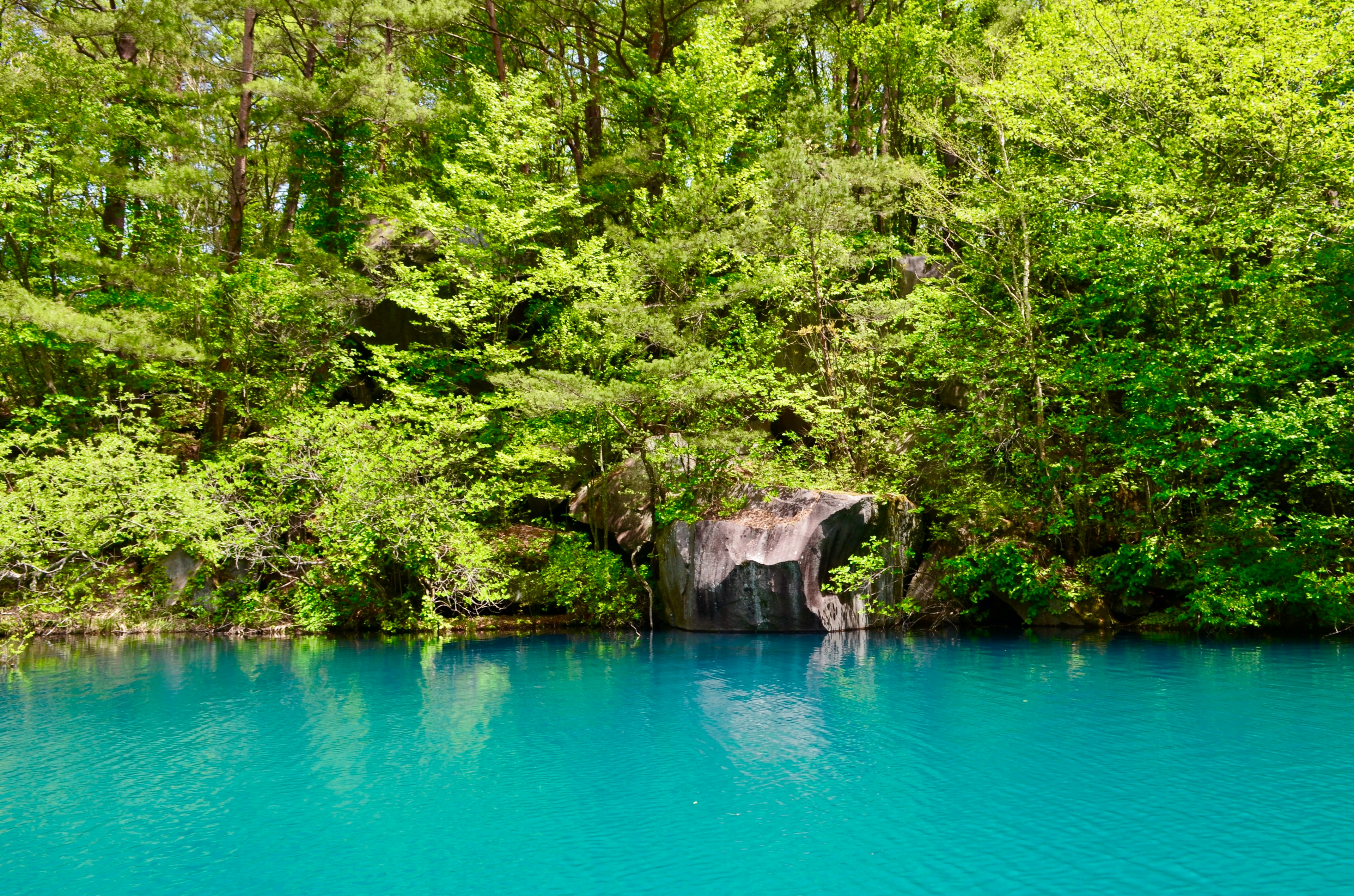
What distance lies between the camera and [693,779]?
6961 millimetres

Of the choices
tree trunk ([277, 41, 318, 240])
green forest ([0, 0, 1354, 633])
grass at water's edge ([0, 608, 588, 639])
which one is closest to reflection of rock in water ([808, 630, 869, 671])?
green forest ([0, 0, 1354, 633])

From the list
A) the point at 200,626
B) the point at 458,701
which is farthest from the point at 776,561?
the point at 200,626

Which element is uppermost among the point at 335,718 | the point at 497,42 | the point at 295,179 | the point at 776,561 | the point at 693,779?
the point at 497,42

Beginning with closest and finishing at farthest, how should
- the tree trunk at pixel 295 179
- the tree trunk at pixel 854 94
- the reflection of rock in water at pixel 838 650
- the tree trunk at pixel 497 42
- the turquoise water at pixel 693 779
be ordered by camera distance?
the turquoise water at pixel 693 779, the reflection of rock in water at pixel 838 650, the tree trunk at pixel 497 42, the tree trunk at pixel 295 179, the tree trunk at pixel 854 94

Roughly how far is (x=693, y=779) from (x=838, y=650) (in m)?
7.39

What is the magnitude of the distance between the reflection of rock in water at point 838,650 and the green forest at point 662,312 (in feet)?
9.22

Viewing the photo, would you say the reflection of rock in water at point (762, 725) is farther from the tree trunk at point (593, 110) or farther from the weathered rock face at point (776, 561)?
the tree trunk at point (593, 110)

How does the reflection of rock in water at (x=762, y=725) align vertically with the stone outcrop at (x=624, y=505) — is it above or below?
below

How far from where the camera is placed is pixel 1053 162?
59.0 feet

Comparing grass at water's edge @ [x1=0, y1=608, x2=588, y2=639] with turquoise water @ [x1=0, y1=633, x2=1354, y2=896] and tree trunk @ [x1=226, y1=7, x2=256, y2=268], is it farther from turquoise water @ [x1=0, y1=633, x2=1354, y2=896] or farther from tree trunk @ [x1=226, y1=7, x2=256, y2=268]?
tree trunk @ [x1=226, y1=7, x2=256, y2=268]

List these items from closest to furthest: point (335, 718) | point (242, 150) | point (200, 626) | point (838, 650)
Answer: point (335, 718) < point (838, 650) < point (200, 626) < point (242, 150)

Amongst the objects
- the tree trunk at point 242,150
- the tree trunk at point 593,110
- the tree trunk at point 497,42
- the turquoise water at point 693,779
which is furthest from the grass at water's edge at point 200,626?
the tree trunk at point 497,42

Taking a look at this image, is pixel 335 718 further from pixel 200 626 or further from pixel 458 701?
pixel 200 626

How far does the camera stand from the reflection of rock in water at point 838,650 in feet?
40.9
